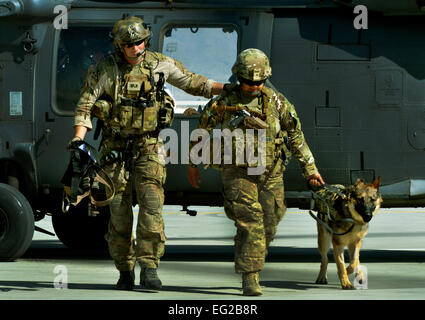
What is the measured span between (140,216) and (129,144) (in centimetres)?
65

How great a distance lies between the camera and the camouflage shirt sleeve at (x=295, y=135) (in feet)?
29.7

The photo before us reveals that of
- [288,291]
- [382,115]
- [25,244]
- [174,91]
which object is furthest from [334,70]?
[25,244]

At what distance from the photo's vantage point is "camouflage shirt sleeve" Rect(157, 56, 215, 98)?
368 inches

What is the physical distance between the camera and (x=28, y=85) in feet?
39.1

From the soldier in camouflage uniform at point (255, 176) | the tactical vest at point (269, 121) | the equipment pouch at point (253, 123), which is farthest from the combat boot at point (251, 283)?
the equipment pouch at point (253, 123)

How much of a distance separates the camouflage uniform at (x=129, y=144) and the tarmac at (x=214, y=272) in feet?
1.42

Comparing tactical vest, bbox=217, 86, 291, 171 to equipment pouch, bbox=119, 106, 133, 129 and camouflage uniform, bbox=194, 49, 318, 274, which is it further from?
equipment pouch, bbox=119, 106, 133, 129

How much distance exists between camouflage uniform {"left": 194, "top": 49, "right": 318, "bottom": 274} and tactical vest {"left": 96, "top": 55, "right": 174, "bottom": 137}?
47cm

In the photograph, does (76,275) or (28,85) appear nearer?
(76,275)

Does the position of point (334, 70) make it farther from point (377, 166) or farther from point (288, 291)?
point (288, 291)

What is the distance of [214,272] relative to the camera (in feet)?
37.3

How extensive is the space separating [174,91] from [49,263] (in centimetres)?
252

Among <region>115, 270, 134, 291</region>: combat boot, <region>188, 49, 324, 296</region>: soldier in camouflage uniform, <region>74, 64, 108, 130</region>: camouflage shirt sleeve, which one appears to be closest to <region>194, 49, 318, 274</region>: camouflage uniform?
<region>188, 49, 324, 296</region>: soldier in camouflage uniform

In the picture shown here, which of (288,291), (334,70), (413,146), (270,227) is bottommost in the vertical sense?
(288,291)
